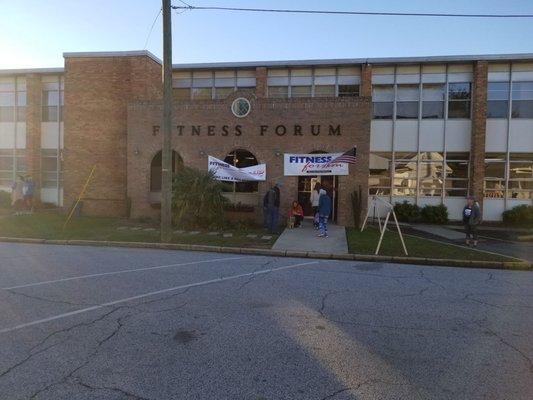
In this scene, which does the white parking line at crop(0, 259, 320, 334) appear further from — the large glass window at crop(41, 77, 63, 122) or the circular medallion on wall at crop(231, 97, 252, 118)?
the large glass window at crop(41, 77, 63, 122)

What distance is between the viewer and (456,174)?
22.3m

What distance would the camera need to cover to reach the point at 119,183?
68.6 feet

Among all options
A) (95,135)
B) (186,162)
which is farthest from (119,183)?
(186,162)

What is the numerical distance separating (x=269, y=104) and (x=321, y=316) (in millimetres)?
13372

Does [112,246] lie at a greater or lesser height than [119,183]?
lesser

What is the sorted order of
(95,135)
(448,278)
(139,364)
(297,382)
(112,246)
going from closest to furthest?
1. (297,382)
2. (139,364)
3. (448,278)
4. (112,246)
5. (95,135)

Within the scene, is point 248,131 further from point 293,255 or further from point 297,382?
point 297,382

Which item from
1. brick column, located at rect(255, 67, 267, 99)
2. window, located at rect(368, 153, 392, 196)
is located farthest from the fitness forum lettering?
window, located at rect(368, 153, 392, 196)

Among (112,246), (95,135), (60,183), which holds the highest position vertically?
(95,135)

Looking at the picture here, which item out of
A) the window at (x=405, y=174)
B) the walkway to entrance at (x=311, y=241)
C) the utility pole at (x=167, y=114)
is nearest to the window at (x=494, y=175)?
the window at (x=405, y=174)

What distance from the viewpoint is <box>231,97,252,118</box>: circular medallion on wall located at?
18219 mm

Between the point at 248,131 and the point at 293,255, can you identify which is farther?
the point at 248,131

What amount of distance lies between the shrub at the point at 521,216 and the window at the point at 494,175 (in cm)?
119

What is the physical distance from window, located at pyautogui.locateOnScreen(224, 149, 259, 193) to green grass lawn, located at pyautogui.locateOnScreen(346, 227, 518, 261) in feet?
17.7
